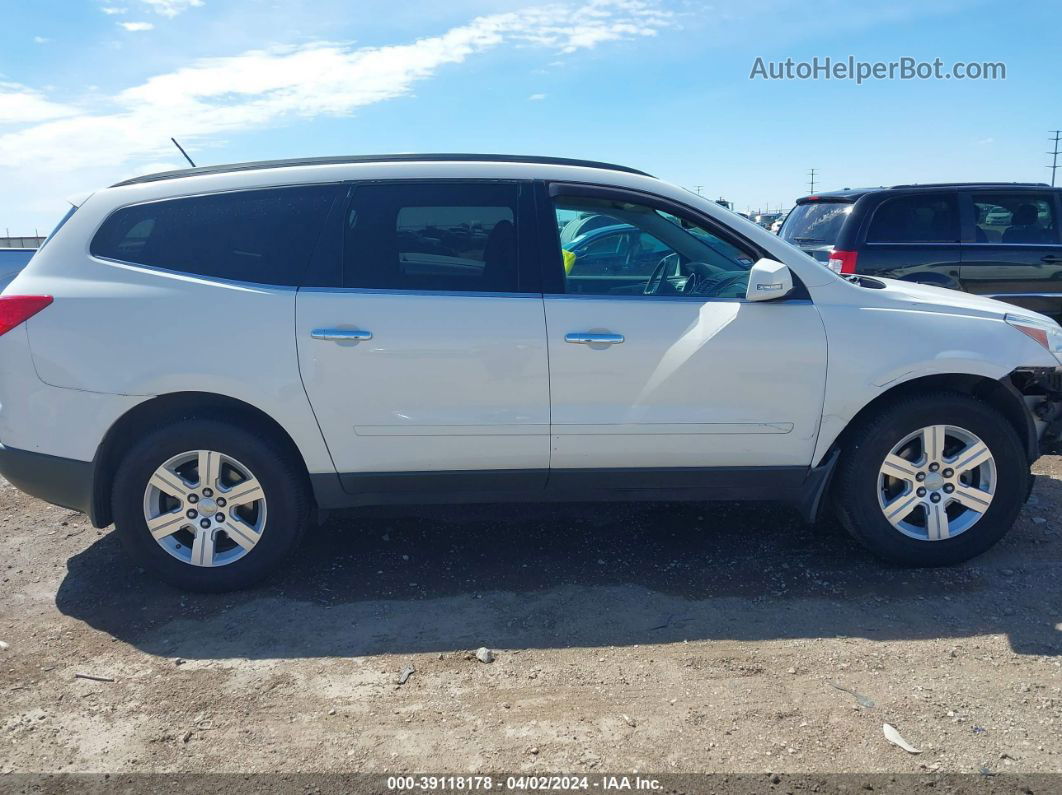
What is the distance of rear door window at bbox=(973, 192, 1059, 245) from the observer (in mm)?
7883

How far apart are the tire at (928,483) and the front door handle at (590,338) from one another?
126 centimetres

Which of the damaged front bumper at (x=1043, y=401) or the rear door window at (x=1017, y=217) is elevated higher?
the rear door window at (x=1017, y=217)

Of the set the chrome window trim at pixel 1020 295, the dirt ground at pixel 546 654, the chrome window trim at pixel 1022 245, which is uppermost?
the chrome window trim at pixel 1022 245

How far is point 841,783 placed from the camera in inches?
105

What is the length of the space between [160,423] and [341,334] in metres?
0.97

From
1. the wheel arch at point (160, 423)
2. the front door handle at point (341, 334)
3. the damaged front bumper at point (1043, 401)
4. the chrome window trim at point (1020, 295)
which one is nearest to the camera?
the front door handle at point (341, 334)

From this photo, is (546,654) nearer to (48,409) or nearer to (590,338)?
(590,338)

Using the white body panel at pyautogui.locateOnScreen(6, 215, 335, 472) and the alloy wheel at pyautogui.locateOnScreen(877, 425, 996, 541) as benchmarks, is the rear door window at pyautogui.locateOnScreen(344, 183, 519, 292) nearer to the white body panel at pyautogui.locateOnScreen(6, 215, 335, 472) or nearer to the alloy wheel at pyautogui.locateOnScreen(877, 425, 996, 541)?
the white body panel at pyautogui.locateOnScreen(6, 215, 335, 472)

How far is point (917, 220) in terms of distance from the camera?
7.77m

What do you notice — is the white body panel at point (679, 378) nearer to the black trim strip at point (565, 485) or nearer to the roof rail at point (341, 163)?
the black trim strip at point (565, 485)

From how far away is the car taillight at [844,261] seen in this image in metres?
7.68

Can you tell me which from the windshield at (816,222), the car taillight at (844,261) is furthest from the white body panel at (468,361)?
the windshield at (816,222)

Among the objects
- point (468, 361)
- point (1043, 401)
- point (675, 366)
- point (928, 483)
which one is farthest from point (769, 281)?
point (1043, 401)

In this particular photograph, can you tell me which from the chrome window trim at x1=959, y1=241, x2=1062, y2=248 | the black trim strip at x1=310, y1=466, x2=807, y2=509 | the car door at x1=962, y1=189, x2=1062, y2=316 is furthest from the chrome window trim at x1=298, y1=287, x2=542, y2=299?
the chrome window trim at x1=959, y1=241, x2=1062, y2=248
